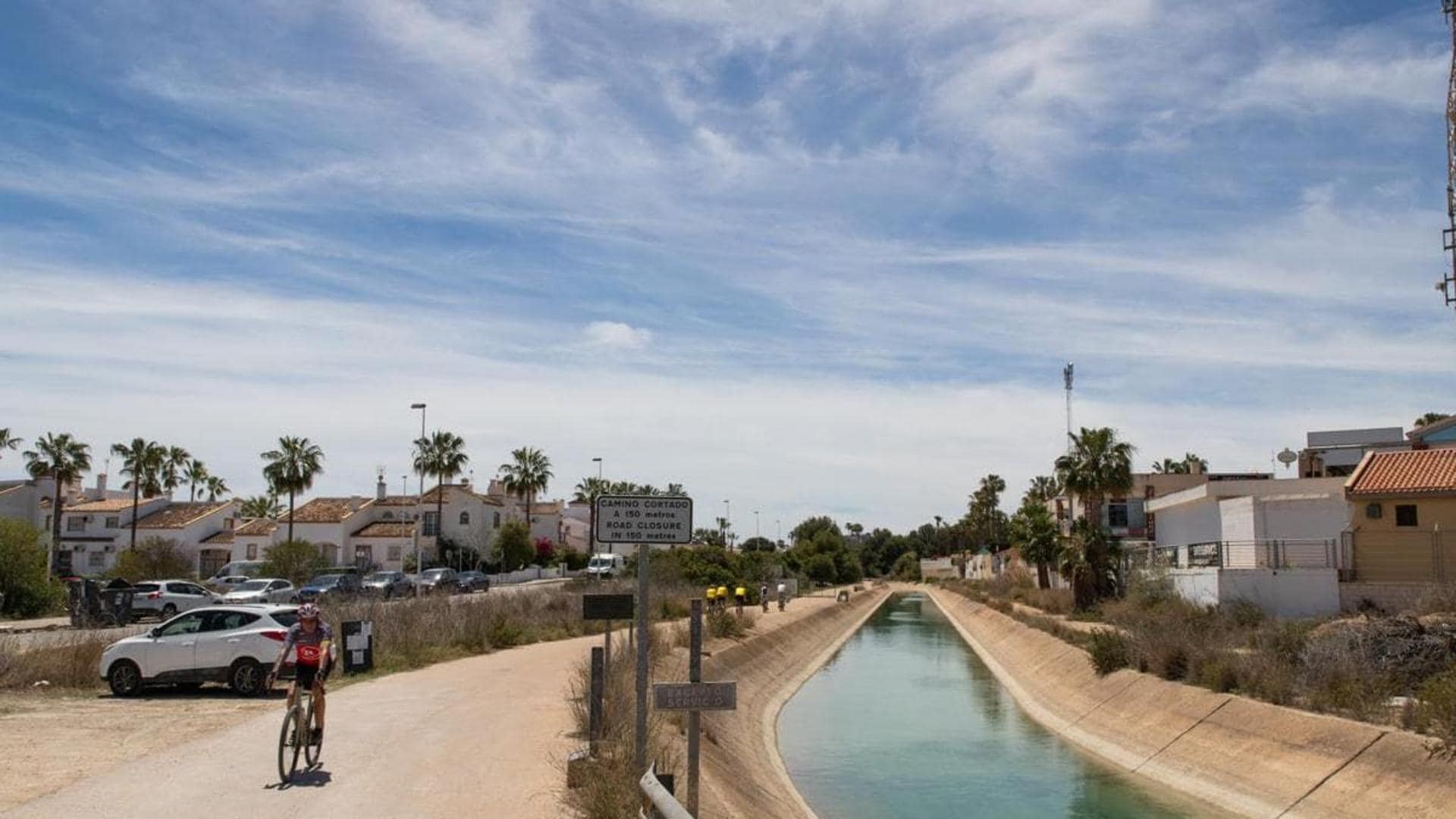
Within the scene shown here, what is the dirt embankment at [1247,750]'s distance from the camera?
57.4 feet

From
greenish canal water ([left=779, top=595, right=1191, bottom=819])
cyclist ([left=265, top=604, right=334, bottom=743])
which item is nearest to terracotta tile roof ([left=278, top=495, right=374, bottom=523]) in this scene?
greenish canal water ([left=779, top=595, right=1191, bottom=819])

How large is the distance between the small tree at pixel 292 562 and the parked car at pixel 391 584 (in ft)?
10.6

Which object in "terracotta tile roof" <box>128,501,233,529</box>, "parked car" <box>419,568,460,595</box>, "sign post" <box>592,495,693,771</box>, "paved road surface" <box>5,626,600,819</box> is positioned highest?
"terracotta tile roof" <box>128,501,233,529</box>

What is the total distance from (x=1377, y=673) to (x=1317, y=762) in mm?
3873

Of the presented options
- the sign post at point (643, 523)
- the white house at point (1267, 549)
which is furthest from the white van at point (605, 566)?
the sign post at point (643, 523)

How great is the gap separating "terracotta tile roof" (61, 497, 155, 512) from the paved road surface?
78.6 metres

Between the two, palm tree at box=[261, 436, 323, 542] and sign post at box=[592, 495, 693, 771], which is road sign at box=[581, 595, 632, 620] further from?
palm tree at box=[261, 436, 323, 542]

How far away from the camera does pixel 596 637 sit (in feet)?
127

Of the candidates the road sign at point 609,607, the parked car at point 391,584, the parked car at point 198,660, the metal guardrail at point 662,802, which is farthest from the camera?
the parked car at point 391,584

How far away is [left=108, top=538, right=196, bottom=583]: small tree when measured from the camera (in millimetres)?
63938

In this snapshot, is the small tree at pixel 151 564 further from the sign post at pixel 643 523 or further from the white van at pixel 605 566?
the sign post at pixel 643 523

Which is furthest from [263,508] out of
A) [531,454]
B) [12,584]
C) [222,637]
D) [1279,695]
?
[1279,695]

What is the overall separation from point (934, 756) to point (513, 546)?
64482 mm

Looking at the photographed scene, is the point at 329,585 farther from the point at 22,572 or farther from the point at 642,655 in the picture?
the point at 642,655
